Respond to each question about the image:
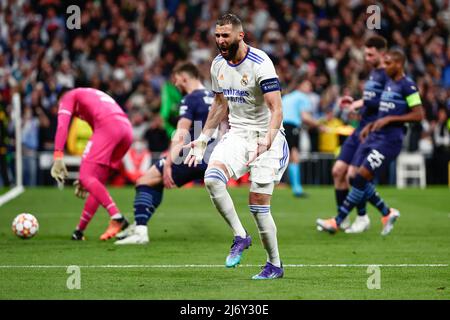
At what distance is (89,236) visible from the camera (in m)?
Answer: 12.8

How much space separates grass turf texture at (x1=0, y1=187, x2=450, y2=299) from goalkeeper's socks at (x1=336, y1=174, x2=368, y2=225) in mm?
313

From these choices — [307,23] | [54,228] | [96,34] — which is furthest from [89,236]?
[307,23]

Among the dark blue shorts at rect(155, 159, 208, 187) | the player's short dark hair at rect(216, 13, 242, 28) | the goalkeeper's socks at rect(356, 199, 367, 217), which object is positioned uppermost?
the player's short dark hair at rect(216, 13, 242, 28)

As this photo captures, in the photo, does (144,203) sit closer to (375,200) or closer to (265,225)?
(375,200)

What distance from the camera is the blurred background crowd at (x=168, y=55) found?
23609 millimetres

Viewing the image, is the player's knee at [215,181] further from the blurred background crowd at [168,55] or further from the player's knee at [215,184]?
the blurred background crowd at [168,55]

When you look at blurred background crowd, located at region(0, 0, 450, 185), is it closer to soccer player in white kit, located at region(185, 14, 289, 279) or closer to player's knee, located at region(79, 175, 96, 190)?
player's knee, located at region(79, 175, 96, 190)

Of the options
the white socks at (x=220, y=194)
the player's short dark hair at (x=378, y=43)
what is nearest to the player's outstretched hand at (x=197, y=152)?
the white socks at (x=220, y=194)

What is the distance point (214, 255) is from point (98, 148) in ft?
8.42

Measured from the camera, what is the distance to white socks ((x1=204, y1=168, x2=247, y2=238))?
8.45 metres

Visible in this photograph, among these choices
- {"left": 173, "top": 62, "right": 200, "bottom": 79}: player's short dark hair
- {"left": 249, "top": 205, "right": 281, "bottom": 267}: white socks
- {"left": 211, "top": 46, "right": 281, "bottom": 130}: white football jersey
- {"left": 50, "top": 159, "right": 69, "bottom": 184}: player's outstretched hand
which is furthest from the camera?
{"left": 173, "top": 62, "right": 200, "bottom": 79}: player's short dark hair

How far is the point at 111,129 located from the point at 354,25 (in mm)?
15405

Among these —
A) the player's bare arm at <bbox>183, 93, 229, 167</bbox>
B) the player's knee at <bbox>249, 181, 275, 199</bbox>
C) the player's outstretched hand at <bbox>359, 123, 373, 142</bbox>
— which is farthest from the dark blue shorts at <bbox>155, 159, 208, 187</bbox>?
the player's knee at <bbox>249, 181, 275, 199</bbox>

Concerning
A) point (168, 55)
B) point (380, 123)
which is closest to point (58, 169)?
point (380, 123)
